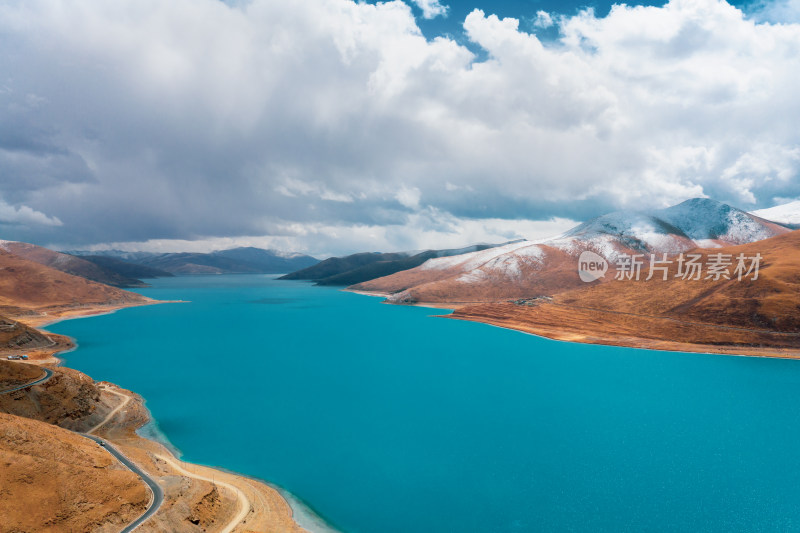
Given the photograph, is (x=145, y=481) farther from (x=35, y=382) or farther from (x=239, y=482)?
(x=35, y=382)

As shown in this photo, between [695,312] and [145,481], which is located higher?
[695,312]

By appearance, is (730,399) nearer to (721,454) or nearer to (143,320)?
(721,454)

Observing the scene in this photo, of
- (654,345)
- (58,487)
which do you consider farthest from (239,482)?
(654,345)

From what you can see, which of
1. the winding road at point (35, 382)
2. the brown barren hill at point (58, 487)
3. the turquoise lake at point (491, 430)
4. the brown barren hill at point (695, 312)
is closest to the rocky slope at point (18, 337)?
the turquoise lake at point (491, 430)

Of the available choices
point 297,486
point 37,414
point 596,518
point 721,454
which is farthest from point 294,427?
point 721,454

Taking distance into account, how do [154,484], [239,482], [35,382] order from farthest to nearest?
[35,382] → [239,482] → [154,484]

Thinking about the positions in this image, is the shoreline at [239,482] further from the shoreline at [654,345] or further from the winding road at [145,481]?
the shoreline at [654,345]

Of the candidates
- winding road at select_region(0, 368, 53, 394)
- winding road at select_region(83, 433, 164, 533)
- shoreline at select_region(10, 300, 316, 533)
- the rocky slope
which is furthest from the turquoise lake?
winding road at select_region(0, 368, 53, 394)
